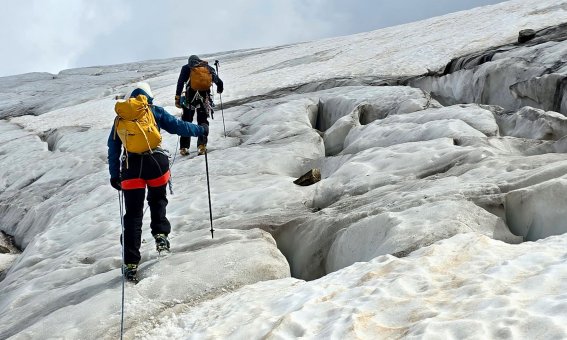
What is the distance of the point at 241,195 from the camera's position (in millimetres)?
10266

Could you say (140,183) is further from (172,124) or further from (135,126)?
(172,124)

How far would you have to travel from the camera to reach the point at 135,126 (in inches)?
272

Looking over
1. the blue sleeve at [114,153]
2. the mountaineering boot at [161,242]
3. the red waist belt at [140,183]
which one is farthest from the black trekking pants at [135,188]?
the mountaineering boot at [161,242]

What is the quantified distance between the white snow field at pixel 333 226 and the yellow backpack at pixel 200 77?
172 centimetres

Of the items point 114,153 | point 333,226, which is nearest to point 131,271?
point 114,153

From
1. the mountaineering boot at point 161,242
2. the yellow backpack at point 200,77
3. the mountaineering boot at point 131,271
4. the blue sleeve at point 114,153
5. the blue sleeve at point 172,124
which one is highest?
the yellow backpack at point 200,77

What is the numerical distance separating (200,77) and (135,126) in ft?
21.1

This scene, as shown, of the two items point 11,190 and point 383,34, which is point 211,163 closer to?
point 11,190

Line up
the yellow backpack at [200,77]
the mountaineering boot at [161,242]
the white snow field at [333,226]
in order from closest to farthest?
the white snow field at [333,226] → the mountaineering boot at [161,242] → the yellow backpack at [200,77]

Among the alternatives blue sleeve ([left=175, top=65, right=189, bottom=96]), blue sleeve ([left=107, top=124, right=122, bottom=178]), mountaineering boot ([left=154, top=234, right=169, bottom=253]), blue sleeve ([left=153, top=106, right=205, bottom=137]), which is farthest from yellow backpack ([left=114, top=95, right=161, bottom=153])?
blue sleeve ([left=175, top=65, right=189, bottom=96])

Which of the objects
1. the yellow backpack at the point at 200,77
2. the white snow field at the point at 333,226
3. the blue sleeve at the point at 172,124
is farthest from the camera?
the yellow backpack at the point at 200,77

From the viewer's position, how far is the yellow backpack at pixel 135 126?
270 inches

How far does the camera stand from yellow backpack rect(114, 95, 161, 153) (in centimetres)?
686

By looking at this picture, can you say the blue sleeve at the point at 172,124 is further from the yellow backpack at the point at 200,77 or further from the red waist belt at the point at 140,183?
the yellow backpack at the point at 200,77
